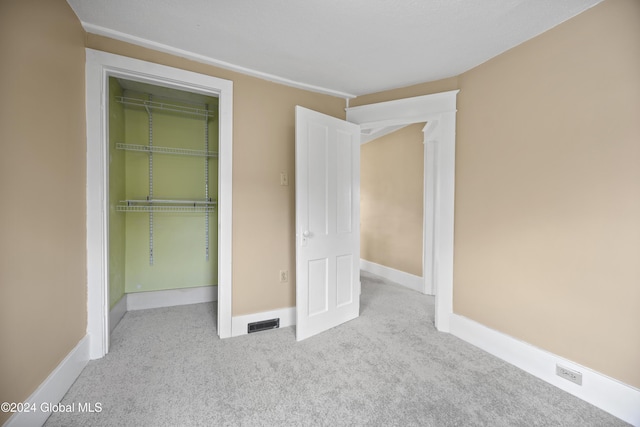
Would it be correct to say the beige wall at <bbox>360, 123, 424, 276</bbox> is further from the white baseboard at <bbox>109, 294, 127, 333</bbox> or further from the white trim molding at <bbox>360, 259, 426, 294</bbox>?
the white baseboard at <bbox>109, 294, 127, 333</bbox>

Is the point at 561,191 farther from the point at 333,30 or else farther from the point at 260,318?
the point at 260,318

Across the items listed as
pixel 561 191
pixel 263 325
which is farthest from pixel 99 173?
pixel 561 191

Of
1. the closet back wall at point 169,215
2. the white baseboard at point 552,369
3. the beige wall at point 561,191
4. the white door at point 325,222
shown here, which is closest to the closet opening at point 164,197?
the closet back wall at point 169,215

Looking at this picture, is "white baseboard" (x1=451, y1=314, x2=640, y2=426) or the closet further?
the closet

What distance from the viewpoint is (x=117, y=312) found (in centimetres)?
250

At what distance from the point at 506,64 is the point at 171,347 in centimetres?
342

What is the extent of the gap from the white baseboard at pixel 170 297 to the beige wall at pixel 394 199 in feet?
9.00

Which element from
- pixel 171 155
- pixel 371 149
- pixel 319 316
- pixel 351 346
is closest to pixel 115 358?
pixel 319 316

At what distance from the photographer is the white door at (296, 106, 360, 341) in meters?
2.21

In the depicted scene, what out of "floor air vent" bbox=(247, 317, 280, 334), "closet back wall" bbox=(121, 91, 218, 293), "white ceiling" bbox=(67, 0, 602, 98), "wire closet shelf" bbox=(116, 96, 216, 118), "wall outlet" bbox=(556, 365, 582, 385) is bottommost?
"floor air vent" bbox=(247, 317, 280, 334)

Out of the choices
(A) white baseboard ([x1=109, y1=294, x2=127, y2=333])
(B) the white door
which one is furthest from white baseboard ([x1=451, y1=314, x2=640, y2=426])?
(A) white baseboard ([x1=109, y1=294, x2=127, y2=333])

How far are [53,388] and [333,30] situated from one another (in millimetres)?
2703

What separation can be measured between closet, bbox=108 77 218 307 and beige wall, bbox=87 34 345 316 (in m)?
0.90

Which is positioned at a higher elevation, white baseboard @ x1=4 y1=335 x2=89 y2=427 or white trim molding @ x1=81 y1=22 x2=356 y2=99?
white trim molding @ x1=81 y1=22 x2=356 y2=99
